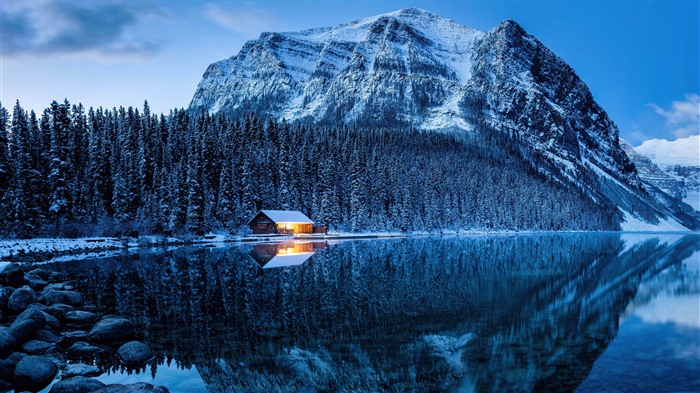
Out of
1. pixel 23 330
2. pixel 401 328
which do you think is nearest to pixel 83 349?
pixel 23 330

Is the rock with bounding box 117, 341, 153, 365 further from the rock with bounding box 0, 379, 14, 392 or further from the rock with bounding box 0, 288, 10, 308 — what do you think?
the rock with bounding box 0, 288, 10, 308

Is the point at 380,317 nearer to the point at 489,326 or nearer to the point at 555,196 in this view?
the point at 489,326

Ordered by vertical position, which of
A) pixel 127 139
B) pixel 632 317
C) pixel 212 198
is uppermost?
pixel 127 139

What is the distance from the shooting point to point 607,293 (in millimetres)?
29953

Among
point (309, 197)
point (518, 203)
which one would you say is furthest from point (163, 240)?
point (518, 203)

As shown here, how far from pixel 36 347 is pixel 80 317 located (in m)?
4.26

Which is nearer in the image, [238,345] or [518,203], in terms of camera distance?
[238,345]

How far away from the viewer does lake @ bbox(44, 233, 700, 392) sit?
1370 cm

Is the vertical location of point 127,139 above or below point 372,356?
above

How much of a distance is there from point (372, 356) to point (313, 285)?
1418 cm

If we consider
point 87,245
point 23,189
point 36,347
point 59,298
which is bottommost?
point 36,347

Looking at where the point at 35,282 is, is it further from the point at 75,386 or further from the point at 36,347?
the point at 75,386

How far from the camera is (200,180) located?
8162cm

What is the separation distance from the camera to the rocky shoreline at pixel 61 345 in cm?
1236
